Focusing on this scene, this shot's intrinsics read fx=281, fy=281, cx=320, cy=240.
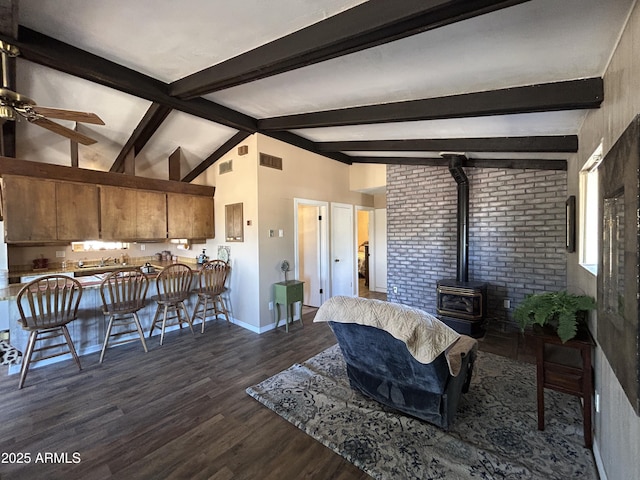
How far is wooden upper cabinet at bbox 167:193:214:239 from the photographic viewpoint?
4.83m

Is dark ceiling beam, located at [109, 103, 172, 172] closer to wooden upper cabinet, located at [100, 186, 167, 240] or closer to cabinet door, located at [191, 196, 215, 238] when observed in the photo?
wooden upper cabinet, located at [100, 186, 167, 240]

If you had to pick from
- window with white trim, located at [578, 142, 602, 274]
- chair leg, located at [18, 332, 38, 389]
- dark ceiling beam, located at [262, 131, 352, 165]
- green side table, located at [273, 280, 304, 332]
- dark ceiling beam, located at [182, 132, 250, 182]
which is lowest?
chair leg, located at [18, 332, 38, 389]

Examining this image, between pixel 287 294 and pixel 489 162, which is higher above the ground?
pixel 489 162

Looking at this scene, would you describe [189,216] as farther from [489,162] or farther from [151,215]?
[489,162]

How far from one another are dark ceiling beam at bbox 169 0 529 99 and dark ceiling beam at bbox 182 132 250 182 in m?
1.75

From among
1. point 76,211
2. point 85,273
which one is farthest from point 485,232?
point 85,273

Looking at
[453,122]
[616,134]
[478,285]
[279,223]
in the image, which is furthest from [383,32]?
[478,285]

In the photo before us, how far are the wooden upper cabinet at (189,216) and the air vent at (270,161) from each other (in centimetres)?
151

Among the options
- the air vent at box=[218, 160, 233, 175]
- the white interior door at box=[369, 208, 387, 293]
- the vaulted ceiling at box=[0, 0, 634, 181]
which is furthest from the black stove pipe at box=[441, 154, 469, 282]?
the air vent at box=[218, 160, 233, 175]

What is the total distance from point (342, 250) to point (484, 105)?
149 inches

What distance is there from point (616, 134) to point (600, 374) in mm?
1436

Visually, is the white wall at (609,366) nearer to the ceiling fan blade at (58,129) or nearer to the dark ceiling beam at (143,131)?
the dark ceiling beam at (143,131)

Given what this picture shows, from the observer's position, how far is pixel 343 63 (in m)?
2.21

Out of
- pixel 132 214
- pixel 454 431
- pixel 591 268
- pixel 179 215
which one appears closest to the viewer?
pixel 454 431
